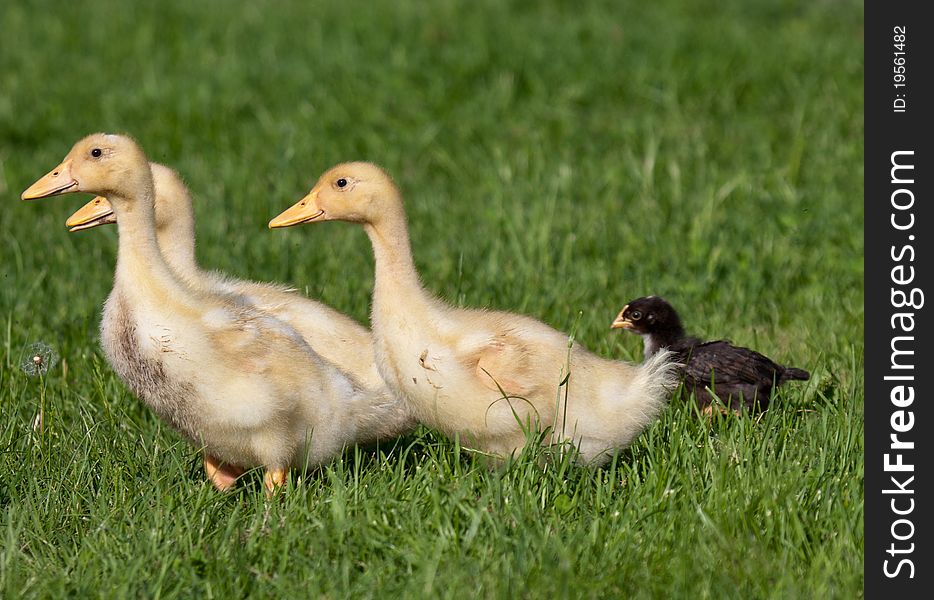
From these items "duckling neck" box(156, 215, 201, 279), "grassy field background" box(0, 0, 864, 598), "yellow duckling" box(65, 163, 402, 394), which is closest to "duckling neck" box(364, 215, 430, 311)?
"yellow duckling" box(65, 163, 402, 394)

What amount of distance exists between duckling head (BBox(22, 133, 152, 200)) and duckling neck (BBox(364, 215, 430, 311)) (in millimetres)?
906

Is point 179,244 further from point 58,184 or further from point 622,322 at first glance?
point 622,322

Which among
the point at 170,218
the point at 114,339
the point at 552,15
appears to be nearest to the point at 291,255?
the point at 170,218

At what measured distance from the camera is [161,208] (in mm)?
5902

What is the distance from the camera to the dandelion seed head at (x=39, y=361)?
18.4 feet

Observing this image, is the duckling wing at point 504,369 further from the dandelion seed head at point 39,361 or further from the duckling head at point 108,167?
the dandelion seed head at point 39,361

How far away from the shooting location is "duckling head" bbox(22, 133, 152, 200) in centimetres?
499

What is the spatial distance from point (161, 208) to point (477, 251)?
257cm

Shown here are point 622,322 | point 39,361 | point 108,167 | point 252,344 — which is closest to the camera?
point 252,344

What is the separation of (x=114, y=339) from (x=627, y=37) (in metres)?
7.99

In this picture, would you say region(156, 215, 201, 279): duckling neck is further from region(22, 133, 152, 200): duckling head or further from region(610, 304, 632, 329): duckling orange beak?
region(610, 304, 632, 329): duckling orange beak

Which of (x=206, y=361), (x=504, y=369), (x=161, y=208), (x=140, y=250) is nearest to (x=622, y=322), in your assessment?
(x=504, y=369)
